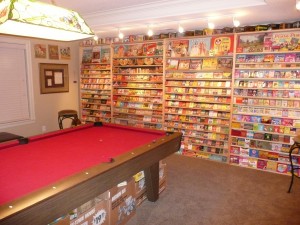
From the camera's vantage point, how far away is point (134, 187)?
2836 millimetres

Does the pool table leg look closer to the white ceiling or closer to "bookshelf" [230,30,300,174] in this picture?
"bookshelf" [230,30,300,174]

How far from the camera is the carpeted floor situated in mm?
2814

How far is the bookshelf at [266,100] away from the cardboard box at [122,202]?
8.58ft

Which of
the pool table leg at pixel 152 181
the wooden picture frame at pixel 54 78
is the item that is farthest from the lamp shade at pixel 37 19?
the wooden picture frame at pixel 54 78

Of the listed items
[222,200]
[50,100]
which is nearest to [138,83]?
[50,100]

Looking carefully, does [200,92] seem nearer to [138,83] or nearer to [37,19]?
[138,83]

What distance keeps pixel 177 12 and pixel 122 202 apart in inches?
115

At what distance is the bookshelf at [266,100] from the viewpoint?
162 inches

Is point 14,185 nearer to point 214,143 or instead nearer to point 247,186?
point 247,186

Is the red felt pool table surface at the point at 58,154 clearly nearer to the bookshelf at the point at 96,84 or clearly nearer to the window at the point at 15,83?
the window at the point at 15,83

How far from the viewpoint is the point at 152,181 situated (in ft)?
9.96

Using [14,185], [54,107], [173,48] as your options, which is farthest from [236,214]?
[54,107]

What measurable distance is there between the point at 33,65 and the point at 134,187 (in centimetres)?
402

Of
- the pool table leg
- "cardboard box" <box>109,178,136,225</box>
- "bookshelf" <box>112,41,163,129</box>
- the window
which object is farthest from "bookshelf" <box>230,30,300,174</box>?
the window
